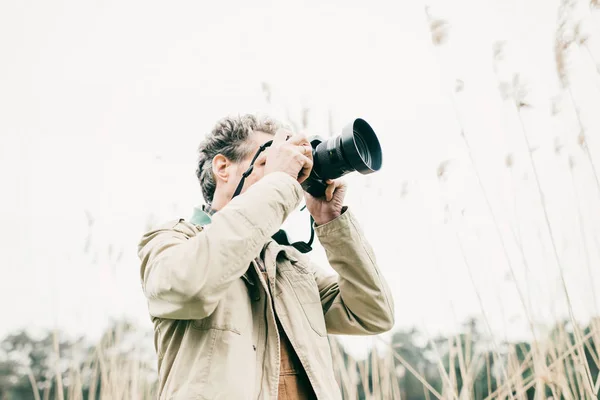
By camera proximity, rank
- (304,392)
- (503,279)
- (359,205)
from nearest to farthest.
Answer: (304,392) → (503,279) → (359,205)

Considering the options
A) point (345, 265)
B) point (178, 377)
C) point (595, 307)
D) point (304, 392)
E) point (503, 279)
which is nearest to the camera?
point (178, 377)

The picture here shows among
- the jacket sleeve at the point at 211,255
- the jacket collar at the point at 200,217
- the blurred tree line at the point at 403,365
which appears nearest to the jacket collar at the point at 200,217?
the jacket collar at the point at 200,217

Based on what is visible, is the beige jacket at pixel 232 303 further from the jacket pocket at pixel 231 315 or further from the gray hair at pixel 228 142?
the gray hair at pixel 228 142

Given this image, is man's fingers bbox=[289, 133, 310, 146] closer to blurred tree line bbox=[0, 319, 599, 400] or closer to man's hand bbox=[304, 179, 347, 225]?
man's hand bbox=[304, 179, 347, 225]

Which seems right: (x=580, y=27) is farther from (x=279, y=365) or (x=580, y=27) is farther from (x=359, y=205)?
(x=279, y=365)

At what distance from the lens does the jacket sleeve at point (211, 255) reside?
2.44 feet

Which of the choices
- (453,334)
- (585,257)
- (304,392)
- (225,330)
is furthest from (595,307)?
(225,330)

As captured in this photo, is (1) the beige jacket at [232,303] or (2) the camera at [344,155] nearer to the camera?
(1) the beige jacket at [232,303]

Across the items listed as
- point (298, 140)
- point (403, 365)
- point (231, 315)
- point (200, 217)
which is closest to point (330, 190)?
point (298, 140)

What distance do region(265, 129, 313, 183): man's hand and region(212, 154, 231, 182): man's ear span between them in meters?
0.14

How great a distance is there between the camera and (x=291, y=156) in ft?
3.12

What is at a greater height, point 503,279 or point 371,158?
point 371,158

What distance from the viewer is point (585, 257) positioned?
1.22m

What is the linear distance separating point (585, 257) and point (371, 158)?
57cm
